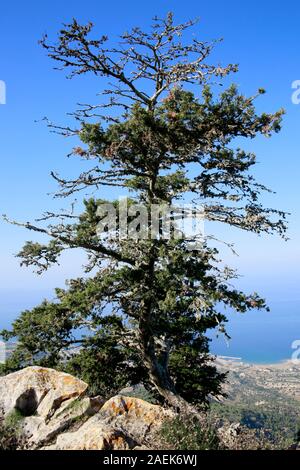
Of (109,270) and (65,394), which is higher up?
(109,270)

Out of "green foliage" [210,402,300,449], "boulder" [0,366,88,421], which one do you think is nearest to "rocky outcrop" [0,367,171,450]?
"boulder" [0,366,88,421]

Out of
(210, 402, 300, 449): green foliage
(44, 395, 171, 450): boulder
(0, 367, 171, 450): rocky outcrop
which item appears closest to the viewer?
(44, 395, 171, 450): boulder

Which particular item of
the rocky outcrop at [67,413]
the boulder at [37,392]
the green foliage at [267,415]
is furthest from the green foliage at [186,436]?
the green foliage at [267,415]

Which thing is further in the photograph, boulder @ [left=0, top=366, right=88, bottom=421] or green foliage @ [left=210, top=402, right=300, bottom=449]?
green foliage @ [left=210, top=402, right=300, bottom=449]

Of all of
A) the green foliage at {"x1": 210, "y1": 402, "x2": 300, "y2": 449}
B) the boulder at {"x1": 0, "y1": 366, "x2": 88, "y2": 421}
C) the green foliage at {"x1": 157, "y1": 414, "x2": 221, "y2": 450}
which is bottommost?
the green foliage at {"x1": 210, "y1": 402, "x2": 300, "y2": 449}

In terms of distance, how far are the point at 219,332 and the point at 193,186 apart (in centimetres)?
521

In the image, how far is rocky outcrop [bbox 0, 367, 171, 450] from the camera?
8.43m

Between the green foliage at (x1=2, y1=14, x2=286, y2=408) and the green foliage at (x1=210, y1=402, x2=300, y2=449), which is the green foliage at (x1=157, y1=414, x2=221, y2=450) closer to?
the green foliage at (x1=2, y1=14, x2=286, y2=408)

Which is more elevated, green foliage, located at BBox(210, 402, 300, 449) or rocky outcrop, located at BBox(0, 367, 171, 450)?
rocky outcrop, located at BBox(0, 367, 171, 450)

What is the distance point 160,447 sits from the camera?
27.2 ft
